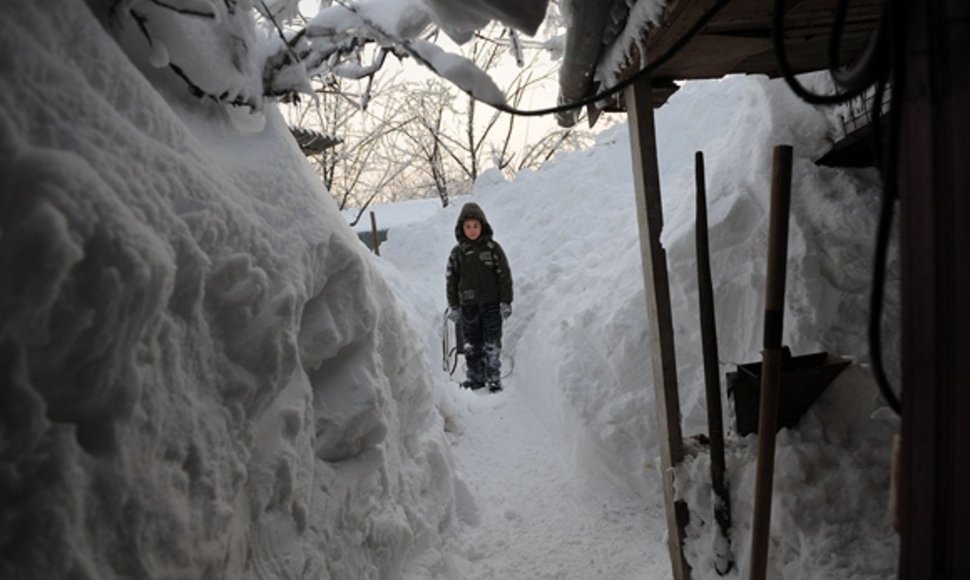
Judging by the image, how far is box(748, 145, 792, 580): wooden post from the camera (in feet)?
7.39

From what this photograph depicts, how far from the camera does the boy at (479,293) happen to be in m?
7.19

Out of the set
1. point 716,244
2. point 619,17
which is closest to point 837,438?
point 716,244

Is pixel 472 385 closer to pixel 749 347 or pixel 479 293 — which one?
pixel 479 293

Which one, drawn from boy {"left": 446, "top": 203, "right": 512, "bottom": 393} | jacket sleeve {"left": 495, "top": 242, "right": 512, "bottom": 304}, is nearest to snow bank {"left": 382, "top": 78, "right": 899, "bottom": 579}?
boy {"left": 446, "top": 203, "right": 512, "bottom": 393}

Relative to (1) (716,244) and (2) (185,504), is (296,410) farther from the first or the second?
(1) (716,244)

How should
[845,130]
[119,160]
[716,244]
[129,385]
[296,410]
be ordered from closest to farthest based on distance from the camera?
1. [129,385]
2. [119,160]
3. [296,410]
4. [845,130]
5. [716,244]

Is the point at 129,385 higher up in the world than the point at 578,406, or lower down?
higher up

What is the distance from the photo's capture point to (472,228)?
283 inches

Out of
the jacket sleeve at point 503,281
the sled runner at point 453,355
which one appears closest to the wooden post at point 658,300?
the jacket sleeve at point 503,281

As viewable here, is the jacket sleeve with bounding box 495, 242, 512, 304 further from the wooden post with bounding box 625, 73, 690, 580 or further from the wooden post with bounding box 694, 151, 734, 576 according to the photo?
the wooden post with bounding box 694, 151, 734, 576

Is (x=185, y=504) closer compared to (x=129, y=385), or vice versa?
(x=129, y=385)

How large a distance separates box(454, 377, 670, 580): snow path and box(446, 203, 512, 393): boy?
180 centimetres

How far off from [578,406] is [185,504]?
3.75 meters

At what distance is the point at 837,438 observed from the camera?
104 inches
